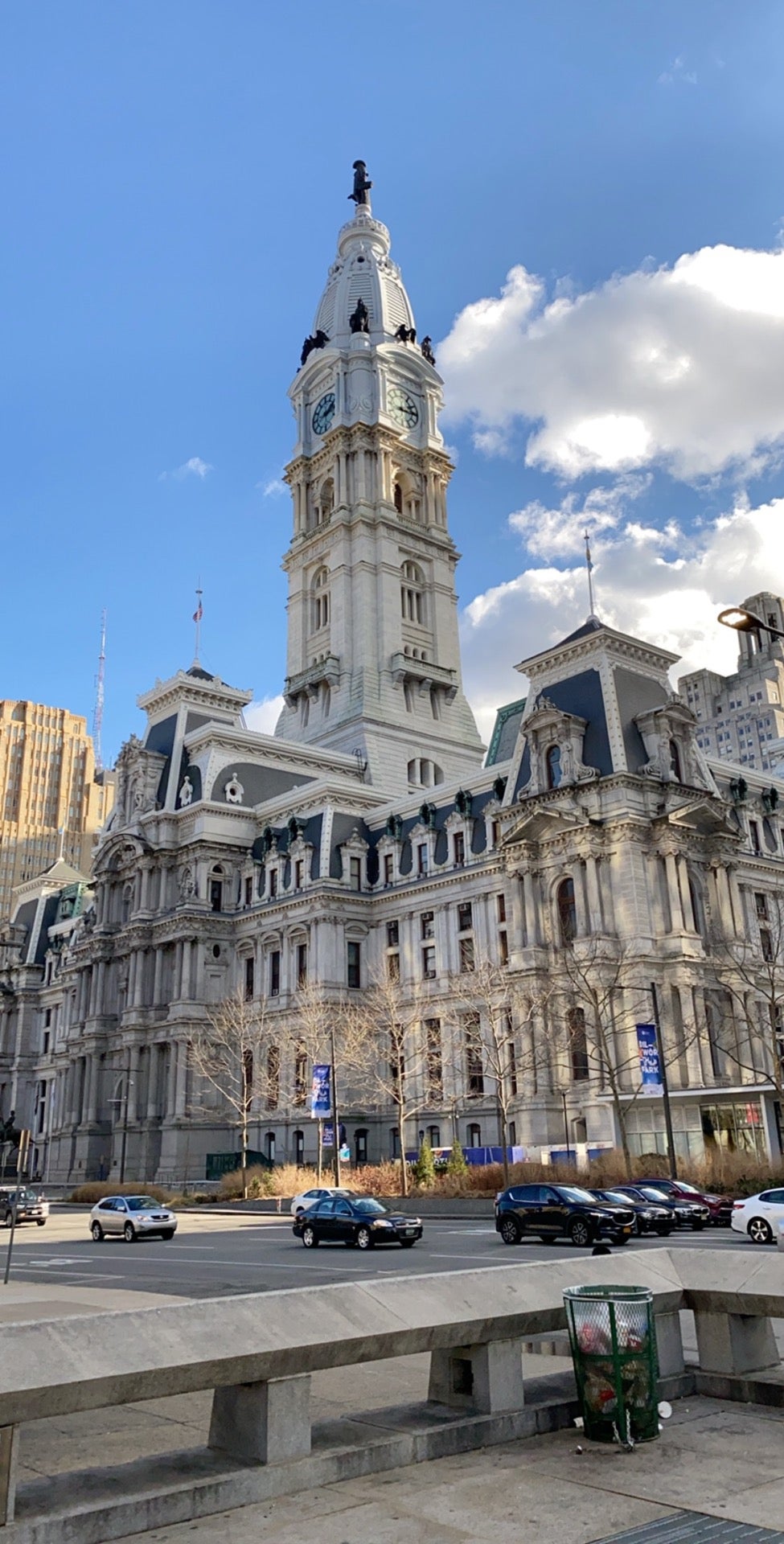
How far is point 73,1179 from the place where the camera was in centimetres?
8338

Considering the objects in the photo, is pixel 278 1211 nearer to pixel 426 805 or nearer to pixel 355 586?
pixel 426 805

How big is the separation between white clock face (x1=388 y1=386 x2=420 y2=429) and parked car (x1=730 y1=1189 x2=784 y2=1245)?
91.7 metres

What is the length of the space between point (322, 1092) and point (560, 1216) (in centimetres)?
2507

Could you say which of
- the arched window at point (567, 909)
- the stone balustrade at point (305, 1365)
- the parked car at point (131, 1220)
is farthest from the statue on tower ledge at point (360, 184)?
the stone balustrade at point (305, 1365)

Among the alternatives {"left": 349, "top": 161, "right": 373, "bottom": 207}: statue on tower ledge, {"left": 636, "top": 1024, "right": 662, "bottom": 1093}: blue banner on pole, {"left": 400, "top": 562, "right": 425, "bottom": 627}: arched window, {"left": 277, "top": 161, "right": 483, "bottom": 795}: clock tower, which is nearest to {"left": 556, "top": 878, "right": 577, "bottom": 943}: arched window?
{"left": 636, "top": 1024, "right": 662, "bottom": 1093}: blue banner on pole

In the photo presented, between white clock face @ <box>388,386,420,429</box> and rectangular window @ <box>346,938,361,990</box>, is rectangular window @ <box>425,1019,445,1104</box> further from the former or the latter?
white clock face @ <box>388,386,420,429</box>

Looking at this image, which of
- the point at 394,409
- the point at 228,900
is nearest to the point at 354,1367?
the point at 228,900

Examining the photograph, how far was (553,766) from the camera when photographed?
2494 inches

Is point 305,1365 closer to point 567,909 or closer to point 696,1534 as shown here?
point 696,1534

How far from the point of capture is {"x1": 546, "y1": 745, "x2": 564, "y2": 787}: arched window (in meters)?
62.8

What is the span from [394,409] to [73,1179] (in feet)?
239

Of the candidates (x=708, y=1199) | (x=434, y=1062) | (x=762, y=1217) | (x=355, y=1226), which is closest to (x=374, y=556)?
(x=434, y=1062)

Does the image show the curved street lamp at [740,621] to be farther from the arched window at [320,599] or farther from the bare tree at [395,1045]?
the arched window at [320,599]

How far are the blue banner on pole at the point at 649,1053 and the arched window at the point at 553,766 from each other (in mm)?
18943
